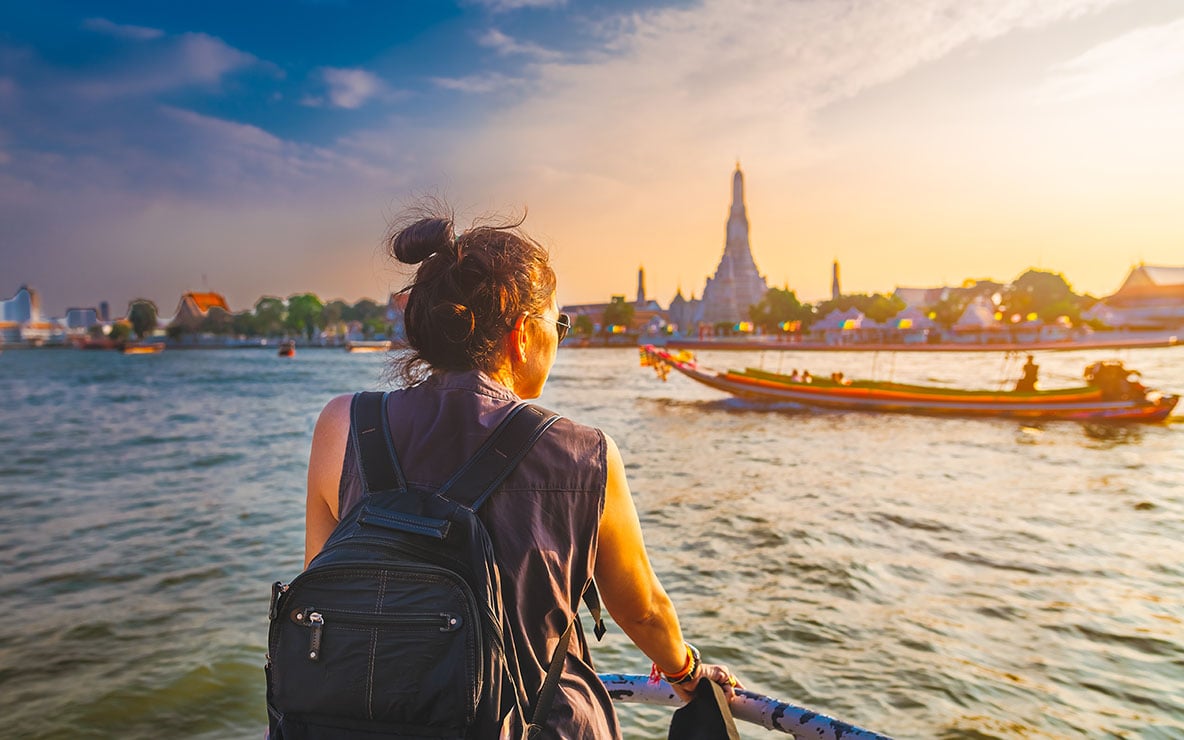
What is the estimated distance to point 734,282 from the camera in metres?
114

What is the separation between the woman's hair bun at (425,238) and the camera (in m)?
1.31

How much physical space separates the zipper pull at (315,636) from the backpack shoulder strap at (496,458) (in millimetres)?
249

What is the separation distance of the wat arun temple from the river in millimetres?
→ 97241

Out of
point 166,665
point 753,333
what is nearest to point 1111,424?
point 166,665

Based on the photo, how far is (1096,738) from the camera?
4.23 metres

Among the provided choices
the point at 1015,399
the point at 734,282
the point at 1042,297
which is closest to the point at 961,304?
the point at 1042,297

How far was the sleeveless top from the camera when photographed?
1154mm

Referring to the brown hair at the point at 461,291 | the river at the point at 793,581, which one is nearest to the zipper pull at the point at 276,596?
the brown hair at the point at 461,291

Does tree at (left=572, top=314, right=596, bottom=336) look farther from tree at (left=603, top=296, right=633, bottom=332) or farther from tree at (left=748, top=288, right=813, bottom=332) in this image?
tree at (left=748, top=288, right=813, bottom=332)

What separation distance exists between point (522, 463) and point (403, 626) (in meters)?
0.29

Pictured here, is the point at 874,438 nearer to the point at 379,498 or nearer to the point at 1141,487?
the point at 1141,487

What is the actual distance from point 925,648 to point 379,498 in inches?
203

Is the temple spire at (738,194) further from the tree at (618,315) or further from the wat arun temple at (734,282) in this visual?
the tree at (618,315)

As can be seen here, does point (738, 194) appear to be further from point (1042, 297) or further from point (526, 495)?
point (526, 495)
